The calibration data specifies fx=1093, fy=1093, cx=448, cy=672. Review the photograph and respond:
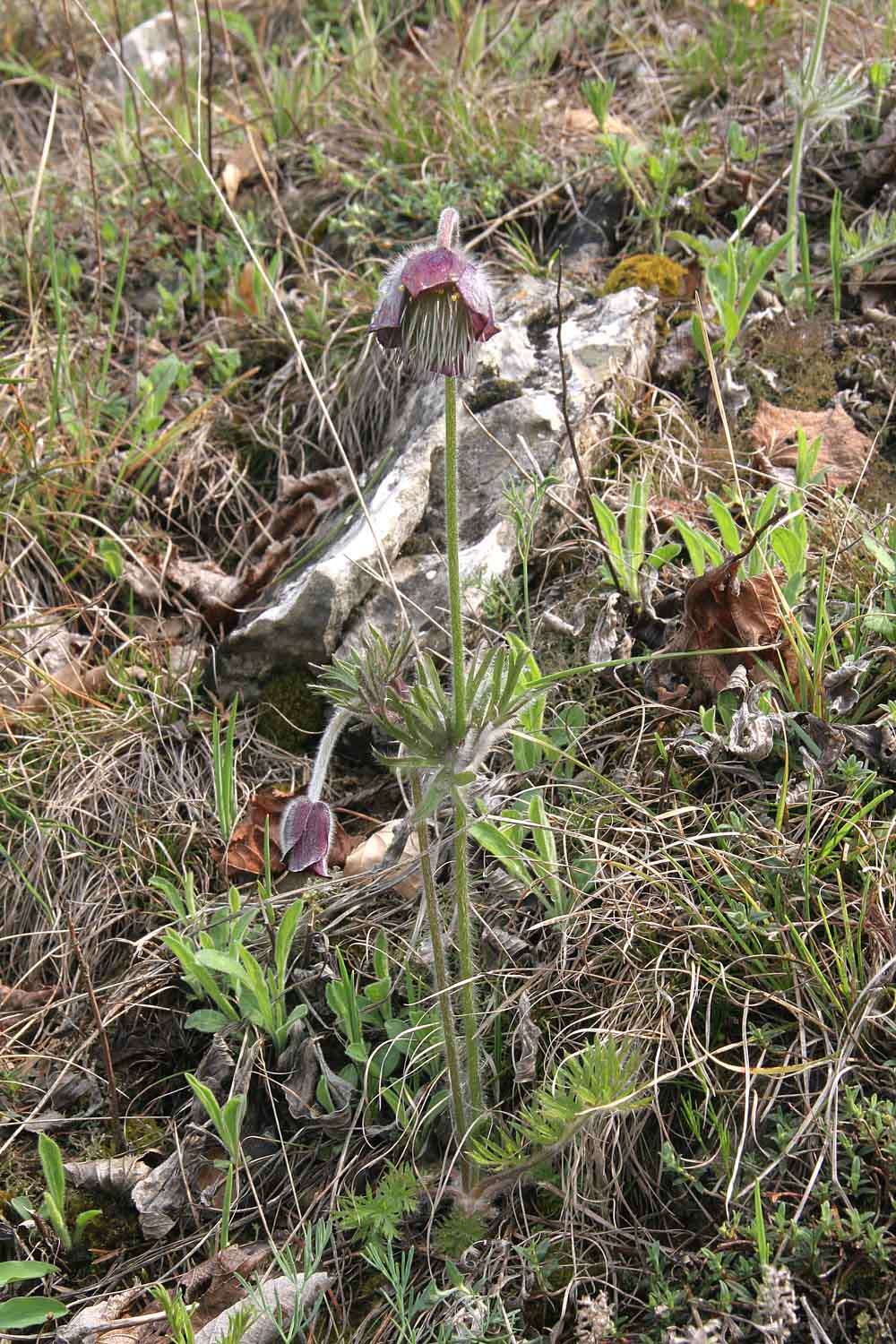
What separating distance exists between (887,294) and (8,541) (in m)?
2.48

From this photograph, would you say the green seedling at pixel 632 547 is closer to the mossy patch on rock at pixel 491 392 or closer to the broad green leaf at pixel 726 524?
the broad green leaf at pixel 726 524

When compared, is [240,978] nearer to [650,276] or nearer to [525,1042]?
[525,1042]

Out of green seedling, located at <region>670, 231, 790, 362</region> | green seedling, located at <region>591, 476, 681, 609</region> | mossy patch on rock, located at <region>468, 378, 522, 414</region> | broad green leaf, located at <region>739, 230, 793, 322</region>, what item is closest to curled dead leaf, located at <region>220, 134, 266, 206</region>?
mossy patch on rock, located at <region>468, 378, 522, 414</region>

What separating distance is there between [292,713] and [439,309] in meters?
1.29

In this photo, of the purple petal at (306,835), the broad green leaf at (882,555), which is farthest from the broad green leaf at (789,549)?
the purple petal at (306,835)

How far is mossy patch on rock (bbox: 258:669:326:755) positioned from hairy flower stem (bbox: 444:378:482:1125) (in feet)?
2.84

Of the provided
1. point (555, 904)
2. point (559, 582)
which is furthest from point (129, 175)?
point (555, 904)

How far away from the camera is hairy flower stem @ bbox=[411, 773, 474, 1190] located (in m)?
1.73

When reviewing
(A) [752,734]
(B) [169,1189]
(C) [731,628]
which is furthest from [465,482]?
(B) [169,1189]

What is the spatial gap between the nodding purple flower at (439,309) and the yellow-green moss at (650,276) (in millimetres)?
1666

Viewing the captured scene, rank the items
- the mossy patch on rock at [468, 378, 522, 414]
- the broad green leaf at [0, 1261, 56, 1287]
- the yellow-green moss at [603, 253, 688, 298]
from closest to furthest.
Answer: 1. the broad green leaf at [0, 1261, 56, 1287]
2. the mossy patch on rock at [468, 378, 522, 414]
3. the yellow-green moss at [603, 253, 688, 298]

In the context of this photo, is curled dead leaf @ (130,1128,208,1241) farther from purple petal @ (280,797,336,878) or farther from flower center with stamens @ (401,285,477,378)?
flower center with stamens @ (401,285,477,378)

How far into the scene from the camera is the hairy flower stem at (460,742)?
1547 mm

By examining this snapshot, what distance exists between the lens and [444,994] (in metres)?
1.78
